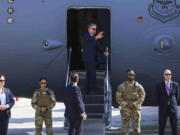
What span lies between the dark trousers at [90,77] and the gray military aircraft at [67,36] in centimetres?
79

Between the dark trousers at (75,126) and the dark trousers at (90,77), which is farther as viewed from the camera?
the dark trousers at (90,77)

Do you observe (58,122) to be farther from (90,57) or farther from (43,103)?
(90,57)

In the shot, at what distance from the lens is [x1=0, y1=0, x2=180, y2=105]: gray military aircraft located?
11.8 meters

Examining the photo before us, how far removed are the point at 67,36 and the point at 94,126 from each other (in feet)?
9.57

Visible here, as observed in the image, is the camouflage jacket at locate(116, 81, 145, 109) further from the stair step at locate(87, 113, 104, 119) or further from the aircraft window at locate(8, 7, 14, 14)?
the aircraft window at locate(8, 7, 14, 14)

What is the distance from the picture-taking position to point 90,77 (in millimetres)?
11508

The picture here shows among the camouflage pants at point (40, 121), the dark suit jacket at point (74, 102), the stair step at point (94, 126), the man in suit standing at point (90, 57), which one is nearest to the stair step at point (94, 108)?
the stair step at point (94, 126)

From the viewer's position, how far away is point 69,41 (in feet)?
40.8

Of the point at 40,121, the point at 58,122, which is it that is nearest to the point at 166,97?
the point at 40,121

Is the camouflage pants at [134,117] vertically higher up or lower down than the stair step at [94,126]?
higher up

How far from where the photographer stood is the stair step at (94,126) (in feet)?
35.0

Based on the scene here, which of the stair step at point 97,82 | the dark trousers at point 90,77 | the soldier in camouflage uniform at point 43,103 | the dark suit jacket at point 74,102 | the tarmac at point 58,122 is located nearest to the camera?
the dark suit jacket at point 74,102

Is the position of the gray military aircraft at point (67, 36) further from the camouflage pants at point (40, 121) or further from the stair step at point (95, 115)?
the stair step at point (95, 115)

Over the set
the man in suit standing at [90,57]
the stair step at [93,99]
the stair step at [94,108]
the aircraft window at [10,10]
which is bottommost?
the stair step at [94,108]
